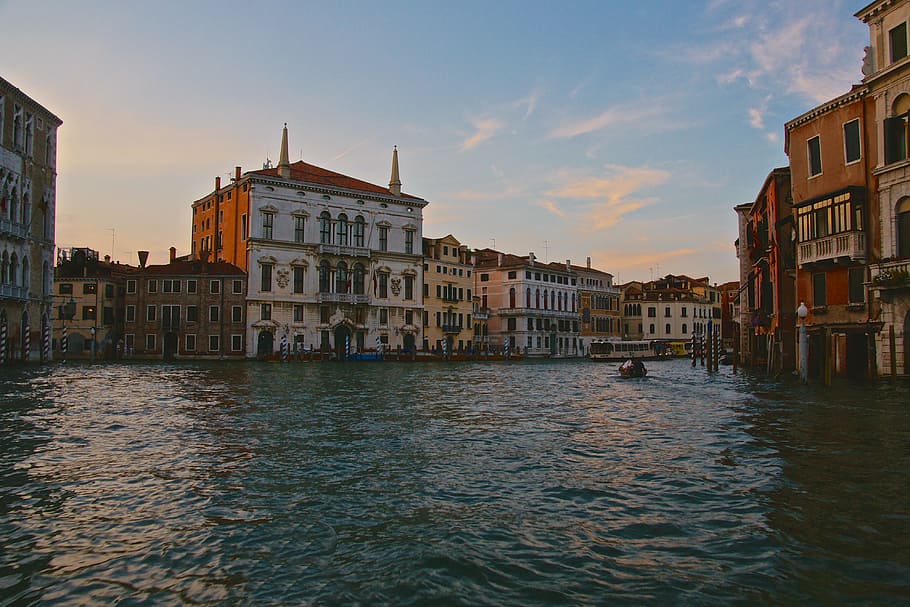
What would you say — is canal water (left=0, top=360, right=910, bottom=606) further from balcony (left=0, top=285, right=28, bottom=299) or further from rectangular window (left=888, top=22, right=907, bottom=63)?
balcony (left=0, top=285, right=28, bottom=299)

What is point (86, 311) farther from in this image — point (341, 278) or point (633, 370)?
point (633, 370)

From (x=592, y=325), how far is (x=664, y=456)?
70.8 m

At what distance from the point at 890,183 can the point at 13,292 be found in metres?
34.4

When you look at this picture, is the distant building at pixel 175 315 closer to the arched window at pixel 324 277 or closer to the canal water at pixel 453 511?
the arched window at pixel 324 277

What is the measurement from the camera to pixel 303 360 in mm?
49781

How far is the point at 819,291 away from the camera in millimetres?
22781

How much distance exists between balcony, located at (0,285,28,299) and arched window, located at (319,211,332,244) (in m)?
23.2

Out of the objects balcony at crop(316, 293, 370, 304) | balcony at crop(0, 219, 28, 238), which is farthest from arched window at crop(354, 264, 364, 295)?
balcony at crop(0, 219, 28, 238)

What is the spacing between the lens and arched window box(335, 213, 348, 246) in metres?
54.8

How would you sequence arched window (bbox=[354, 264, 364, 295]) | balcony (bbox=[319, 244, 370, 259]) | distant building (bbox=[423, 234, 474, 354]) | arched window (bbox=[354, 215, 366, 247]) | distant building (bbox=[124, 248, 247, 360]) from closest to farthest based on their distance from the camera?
distant building (bbox=[124, 248, 247, 360]) < balcony (bbox=[319, 244, 370, 259]) < arched window (bbox=[354, 264, 364, 295]) < arched window (bbox=[354, 215, 366, 247]) < distant building (bbox=[423, 234, 474, 354])

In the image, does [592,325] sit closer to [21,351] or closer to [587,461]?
[21,351]

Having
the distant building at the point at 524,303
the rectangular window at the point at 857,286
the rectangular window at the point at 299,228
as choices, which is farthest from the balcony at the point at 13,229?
the distant building at the point at 524,303

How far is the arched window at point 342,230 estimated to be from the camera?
54.8 metres

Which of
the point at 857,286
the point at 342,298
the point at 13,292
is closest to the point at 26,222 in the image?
the point at 13,292
